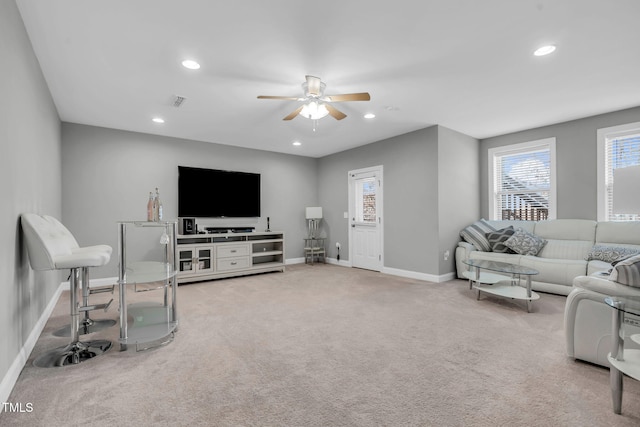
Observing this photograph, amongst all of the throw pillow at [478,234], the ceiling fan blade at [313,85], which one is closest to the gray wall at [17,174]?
the ceiling fan blade at [313,85]

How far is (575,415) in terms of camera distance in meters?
1.57

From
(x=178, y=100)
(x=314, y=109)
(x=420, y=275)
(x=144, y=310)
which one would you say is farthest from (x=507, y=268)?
(x=178, y=100)

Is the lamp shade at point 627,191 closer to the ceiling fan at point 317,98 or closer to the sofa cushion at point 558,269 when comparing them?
the ceiling fan at point 317,98

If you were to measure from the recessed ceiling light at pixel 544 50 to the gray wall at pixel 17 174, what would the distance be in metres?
3.81

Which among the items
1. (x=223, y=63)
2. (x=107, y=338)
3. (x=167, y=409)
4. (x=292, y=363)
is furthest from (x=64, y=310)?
(x=223, y=63)

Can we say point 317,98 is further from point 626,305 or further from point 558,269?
point 558,269

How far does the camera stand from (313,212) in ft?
21.7

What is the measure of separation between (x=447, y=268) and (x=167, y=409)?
4338 mm

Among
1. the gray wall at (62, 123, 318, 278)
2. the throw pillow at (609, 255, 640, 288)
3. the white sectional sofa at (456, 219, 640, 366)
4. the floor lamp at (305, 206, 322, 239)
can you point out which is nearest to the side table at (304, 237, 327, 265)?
the floor lamp at (305, 206, 322, 239)

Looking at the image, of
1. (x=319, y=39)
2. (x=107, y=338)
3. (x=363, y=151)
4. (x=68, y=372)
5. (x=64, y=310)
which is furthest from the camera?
(x=363, y=151)

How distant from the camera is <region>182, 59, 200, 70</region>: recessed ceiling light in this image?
105 inches

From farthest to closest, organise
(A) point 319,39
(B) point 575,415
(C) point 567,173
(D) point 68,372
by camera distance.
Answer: (C) point 567,173, (A) point 319,39, (D) point 68,372, (B) point 575,415

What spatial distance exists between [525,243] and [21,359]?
566 cm

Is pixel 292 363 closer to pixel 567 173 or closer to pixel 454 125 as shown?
pixel 454 125
